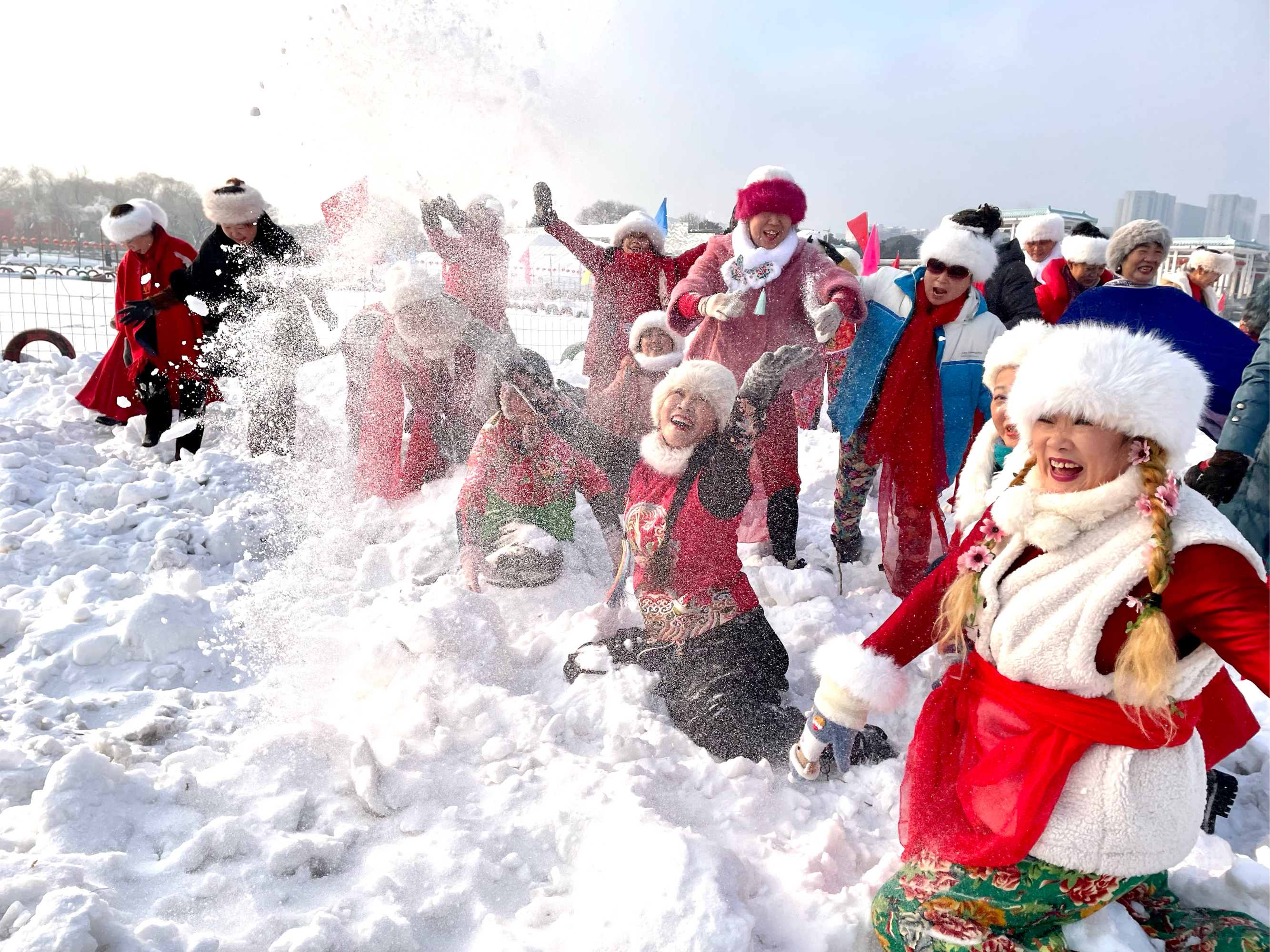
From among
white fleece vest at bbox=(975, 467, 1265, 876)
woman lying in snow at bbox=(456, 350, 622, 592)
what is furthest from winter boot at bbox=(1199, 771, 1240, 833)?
woman lying in snow at bbox=(456, 350, 622, 592)

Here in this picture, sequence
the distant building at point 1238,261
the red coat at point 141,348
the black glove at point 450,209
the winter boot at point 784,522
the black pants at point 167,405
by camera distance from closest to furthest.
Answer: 1. the winter boot at point 784,522
2. the black glove at point 450,209
3. the black pants at point 167,405
4. the red coat at point 141,348
5. the distant building at point 1238,261

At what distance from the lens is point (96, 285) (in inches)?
621

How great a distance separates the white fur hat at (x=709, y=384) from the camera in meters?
2.79

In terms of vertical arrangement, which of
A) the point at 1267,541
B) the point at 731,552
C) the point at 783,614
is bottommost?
the point at 783,614

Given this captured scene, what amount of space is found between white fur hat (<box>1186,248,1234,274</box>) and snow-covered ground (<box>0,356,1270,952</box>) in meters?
4.65

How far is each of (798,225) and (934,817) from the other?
298 centimetres

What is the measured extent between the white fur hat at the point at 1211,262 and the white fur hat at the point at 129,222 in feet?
26.9

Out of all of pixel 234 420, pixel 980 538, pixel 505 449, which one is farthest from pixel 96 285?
pixel 980 538

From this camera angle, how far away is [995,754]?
64.2 inches

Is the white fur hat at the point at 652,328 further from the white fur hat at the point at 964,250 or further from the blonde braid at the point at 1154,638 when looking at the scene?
the blonde braid at the point at 1154,638

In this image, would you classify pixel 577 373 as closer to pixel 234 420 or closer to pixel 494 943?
pixel 234 420

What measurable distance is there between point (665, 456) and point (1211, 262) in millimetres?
5762

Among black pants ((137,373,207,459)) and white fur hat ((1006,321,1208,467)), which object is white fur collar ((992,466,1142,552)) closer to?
white fur hat ((1006,321,1208,467))

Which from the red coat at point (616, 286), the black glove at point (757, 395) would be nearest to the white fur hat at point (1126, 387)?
the black glove at point (757, 395)
